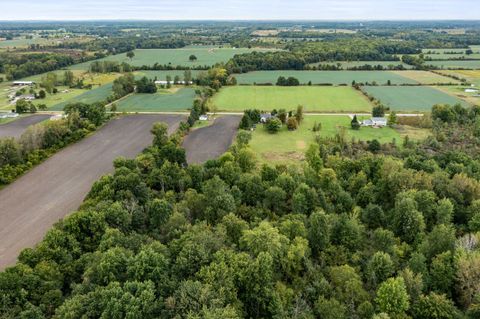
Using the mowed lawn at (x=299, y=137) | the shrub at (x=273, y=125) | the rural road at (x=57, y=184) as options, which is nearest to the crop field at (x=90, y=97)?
the rural road at (x=57, y=184)

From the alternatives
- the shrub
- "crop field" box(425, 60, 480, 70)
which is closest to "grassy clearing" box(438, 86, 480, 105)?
"crop field" box(425, 60, 480, 70)

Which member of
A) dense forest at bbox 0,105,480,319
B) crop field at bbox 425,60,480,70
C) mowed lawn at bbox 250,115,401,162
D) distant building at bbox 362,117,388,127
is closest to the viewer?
dense forest at bbox 0,105,480,319

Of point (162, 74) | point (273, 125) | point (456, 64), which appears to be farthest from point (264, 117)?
point (456, 64)

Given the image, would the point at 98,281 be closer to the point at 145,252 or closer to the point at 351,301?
the point at 145,252

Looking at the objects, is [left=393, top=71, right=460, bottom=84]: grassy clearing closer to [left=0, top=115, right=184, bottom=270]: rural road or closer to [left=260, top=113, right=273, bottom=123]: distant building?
[left=260, top=113, right=273, bottom=123]: distant building

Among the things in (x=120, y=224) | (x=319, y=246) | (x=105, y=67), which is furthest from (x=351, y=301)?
(x=105, y=67)

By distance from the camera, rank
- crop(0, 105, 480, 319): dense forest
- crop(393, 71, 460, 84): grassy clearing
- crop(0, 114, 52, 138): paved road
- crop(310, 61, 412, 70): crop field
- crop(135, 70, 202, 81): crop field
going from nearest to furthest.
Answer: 1. crop(0, 105, 480, 319): dense forest
2. crop(0, 114, 52, 138): paved road
3. crop(393, 71, 460, 84): grassy clearing
4. crop(135, 70, 202, 81): crop field
5. crop(310, 61, 412, 70): crop field
